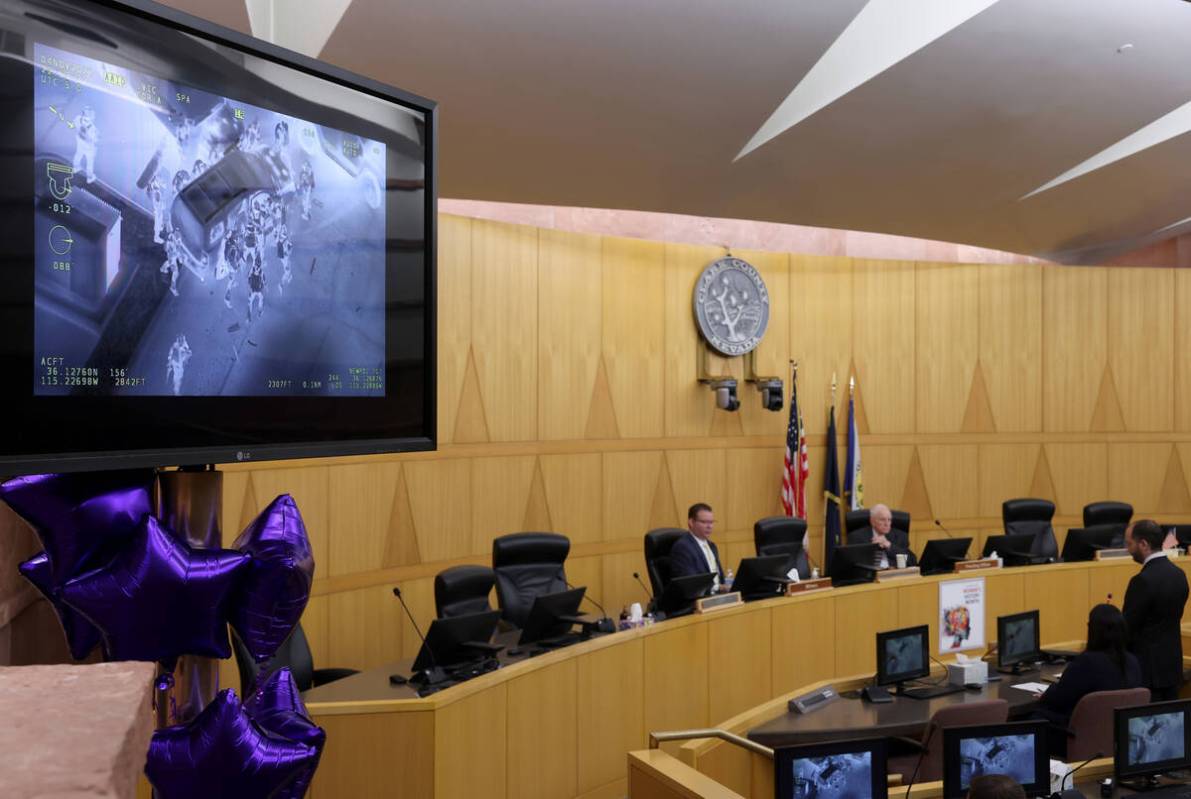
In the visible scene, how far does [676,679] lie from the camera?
5812 millimetres

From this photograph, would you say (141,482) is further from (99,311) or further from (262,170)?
(262,170)

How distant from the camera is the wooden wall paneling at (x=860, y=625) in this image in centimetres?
680

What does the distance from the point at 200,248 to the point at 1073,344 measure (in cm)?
1115

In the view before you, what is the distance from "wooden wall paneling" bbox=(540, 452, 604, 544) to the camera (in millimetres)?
8836

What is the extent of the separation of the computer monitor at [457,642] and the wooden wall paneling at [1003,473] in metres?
7.72

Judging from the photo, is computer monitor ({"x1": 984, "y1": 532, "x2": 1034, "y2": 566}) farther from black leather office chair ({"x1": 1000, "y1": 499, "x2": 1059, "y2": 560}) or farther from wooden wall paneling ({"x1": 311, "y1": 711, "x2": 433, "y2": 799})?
wooden wall paneling ({"x1": 311, "y1": 711, "x2": 433, "y2": 799})

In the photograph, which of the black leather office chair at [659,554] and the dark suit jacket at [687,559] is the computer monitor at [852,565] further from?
the black leather office chair at [659,554]

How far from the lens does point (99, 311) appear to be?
177 cm

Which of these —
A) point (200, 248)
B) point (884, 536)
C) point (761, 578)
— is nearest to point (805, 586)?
point (761, 578)

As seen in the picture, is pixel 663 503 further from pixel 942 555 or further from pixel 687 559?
pixel 942 555

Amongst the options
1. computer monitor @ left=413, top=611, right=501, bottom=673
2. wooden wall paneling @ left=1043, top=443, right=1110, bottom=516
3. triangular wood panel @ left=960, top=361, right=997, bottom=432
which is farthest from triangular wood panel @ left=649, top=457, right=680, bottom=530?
computer monitor @ left=413, top=611, right=501, bottom=673

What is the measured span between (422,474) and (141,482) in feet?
19.3

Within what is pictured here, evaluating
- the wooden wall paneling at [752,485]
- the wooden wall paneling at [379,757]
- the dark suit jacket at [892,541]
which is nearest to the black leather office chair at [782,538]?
the dark suit jacket at [892,541]

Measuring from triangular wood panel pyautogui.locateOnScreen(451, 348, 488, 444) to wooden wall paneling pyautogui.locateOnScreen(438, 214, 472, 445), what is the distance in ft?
0.14
